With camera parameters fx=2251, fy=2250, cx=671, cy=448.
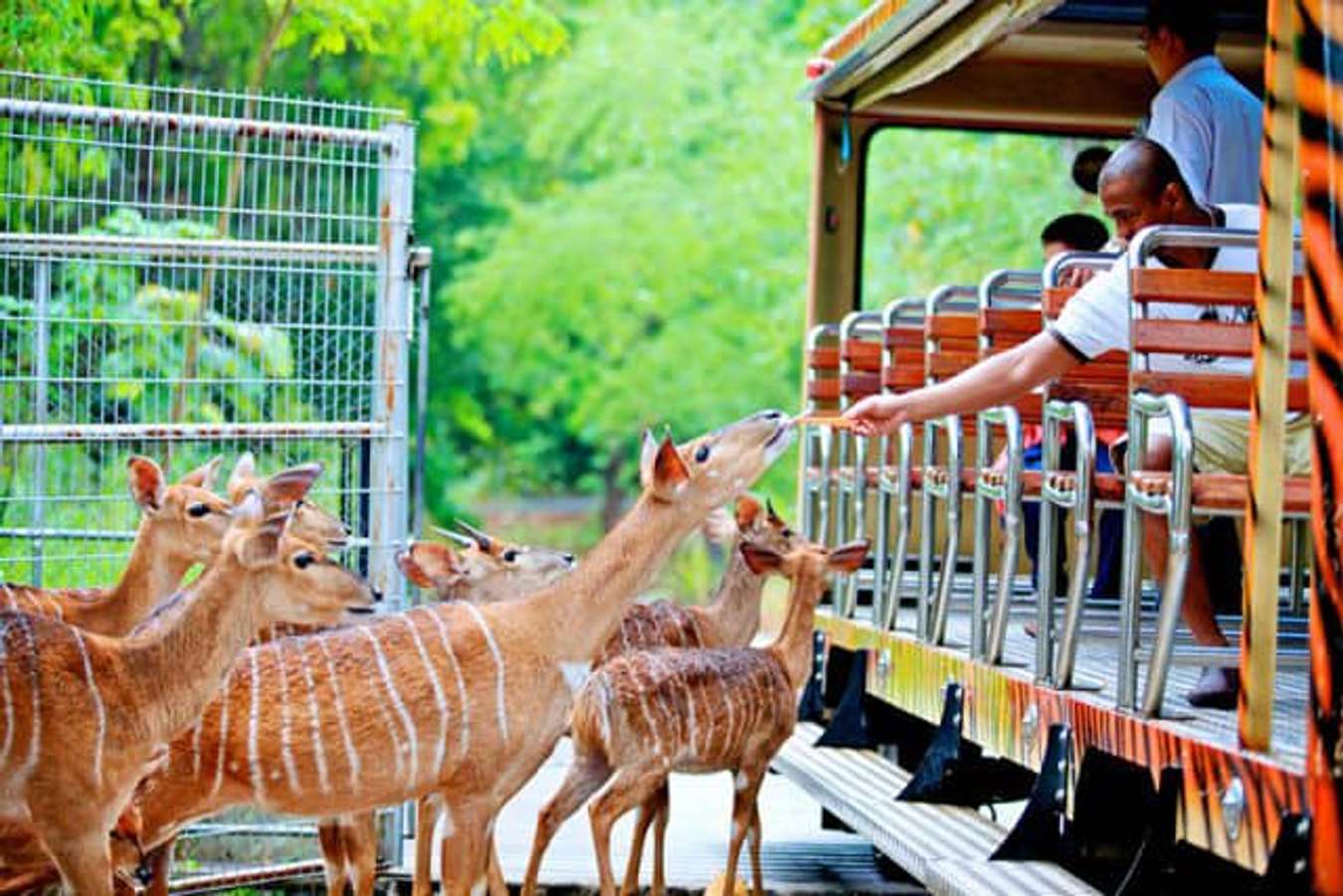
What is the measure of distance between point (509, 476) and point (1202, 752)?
2529 cm

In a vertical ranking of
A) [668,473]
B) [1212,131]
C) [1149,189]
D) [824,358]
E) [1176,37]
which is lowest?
[668,473]

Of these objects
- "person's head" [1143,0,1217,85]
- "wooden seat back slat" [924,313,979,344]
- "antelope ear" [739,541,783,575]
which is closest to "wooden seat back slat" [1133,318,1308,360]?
"person's head" [1143,0,1217,85]

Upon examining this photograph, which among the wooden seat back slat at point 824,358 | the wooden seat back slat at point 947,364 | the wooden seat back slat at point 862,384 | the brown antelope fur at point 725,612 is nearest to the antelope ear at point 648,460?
the wooden seat back slat at point 947,364

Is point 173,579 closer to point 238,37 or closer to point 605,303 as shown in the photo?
point 238,37

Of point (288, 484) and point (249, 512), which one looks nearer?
point (249, 512)

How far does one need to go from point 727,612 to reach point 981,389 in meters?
2.96

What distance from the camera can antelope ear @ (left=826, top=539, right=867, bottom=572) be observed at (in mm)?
7750

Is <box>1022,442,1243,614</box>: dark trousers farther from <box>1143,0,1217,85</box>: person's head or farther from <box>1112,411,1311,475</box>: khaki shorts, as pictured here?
<box>1112,411,1311,475</box>: khaki shorts

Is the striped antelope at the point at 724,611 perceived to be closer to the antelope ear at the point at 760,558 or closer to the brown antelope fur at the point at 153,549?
the antelope ear at the point at 760,558

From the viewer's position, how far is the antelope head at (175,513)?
23.8ft

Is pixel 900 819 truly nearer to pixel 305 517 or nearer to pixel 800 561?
pixel 800 561

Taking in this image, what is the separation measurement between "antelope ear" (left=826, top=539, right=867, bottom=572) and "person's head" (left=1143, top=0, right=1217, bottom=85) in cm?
185

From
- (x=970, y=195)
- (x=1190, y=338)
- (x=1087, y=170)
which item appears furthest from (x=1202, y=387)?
(x=970, y=195)

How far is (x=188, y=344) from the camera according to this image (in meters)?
8.21
